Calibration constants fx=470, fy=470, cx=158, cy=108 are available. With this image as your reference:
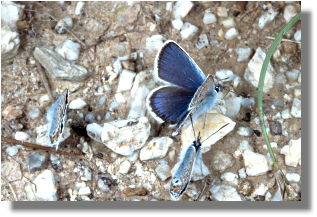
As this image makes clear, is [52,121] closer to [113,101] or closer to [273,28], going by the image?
[113,101]

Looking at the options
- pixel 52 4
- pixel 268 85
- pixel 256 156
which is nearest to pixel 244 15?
pixel 268 85

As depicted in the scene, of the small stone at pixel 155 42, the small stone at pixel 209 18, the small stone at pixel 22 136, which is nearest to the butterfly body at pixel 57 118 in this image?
the small stone at pixel 22 136

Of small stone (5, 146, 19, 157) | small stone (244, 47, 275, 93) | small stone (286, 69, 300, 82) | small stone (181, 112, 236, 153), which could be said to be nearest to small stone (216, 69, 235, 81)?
small stone (244, 47, 275, 93)

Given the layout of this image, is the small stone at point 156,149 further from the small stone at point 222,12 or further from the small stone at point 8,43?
the small stone at point 8,43

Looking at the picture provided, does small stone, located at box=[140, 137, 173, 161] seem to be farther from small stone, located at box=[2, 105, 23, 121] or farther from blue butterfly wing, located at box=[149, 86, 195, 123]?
small stone, located at box=[2, 105, 23, 121]

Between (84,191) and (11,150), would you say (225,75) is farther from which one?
(11,150)
